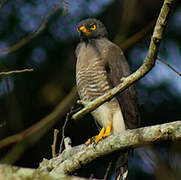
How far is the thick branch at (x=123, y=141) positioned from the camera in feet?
11.3

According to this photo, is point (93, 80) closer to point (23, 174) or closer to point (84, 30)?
point (84, 30)

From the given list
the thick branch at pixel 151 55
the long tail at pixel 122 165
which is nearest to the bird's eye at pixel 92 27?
the long tail at pixel 122 165

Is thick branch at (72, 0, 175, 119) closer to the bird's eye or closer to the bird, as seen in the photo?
the bird

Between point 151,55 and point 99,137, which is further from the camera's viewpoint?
point 99,137

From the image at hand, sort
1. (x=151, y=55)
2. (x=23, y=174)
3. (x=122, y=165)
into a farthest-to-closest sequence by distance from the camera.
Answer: (x=122, y=165)
(x=151, y=55)
(x=23, y=174)

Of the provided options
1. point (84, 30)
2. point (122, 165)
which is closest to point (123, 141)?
point (122, 165)

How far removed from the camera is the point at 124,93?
5316 mm

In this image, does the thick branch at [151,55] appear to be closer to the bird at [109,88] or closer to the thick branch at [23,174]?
the thick branch at [23,174]

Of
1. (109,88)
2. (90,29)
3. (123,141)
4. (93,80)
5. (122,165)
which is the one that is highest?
(90,29)

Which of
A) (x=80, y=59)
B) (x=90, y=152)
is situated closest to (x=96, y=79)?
(x=80, y=59)

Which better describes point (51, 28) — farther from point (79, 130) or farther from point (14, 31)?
point (79, 130)

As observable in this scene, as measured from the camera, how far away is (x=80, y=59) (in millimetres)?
5645

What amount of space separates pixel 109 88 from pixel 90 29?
1119 mm

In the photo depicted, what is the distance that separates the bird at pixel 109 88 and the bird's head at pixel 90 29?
0.37 metres
